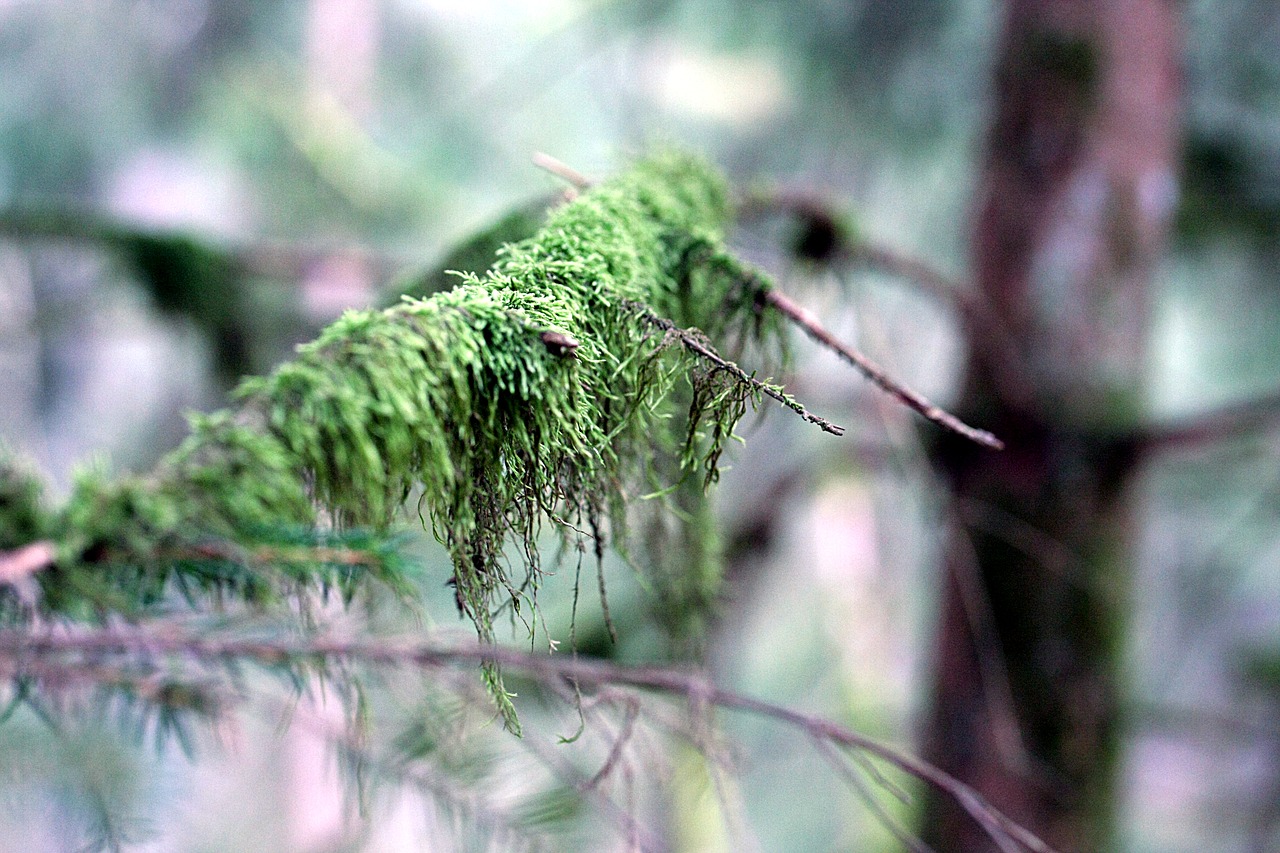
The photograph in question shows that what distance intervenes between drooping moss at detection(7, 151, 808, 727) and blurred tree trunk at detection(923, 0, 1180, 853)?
5.92 feet

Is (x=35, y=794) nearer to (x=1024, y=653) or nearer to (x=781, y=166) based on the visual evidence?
(x=1024, y=653)

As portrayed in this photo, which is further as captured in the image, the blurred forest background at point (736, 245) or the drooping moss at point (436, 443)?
the blurred forest background at point (736, 245)

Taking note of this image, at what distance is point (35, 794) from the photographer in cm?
171

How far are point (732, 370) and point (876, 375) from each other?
223 millimetres

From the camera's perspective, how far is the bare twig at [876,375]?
0.79m

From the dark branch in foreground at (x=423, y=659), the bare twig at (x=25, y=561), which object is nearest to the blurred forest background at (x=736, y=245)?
the dark branch in foreground at (x=423, y=659)

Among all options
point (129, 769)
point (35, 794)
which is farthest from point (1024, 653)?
point (35, 794)

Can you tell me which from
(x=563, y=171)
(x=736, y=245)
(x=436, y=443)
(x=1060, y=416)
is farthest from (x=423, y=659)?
(x=1060, y=416)

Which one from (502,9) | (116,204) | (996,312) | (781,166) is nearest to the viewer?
(996,312)

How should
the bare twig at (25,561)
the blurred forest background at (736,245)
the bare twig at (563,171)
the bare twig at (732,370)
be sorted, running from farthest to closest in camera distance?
the blurred forest background at (736,245) < the bare twig at (563,171) < the bare twig at (732,370) < the bare twig at (25,561)

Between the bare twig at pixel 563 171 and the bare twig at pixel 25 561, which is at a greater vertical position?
the bare twig at pixel 563 171

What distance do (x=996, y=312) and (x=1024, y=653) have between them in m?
0.96

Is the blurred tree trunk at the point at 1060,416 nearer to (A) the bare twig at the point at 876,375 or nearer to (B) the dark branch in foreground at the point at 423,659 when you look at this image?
(B) the dark branch in foreground at the point at 423,659

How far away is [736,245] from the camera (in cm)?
193
